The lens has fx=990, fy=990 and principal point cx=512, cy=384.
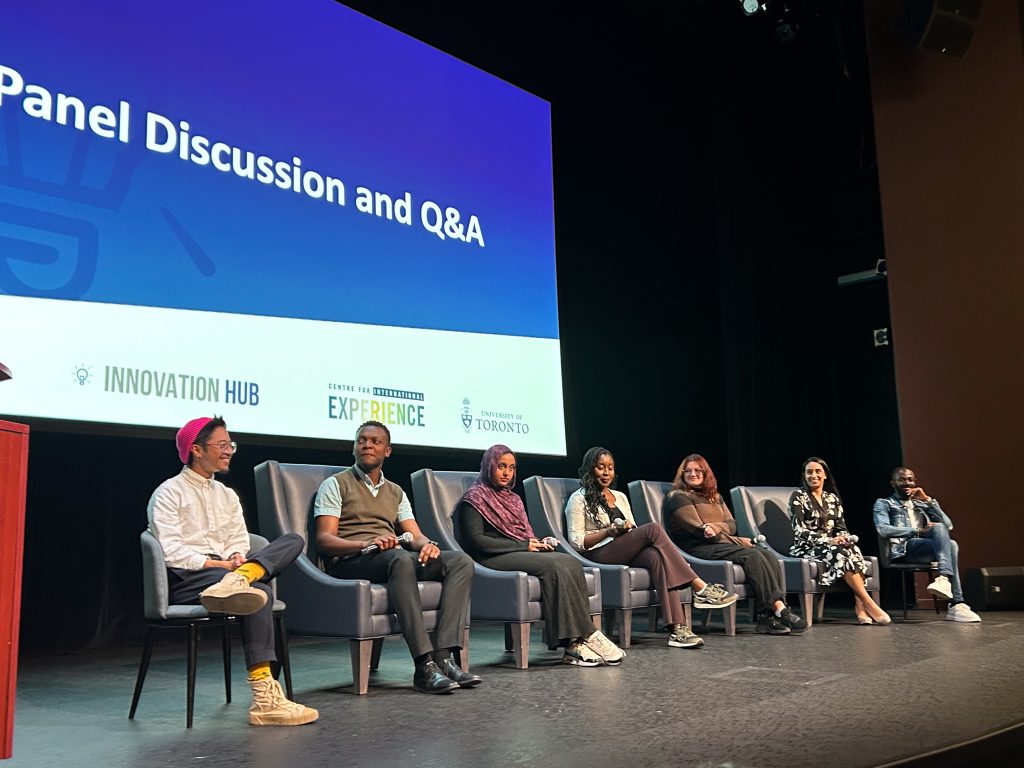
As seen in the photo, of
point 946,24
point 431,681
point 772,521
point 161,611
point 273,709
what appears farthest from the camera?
point 946,24

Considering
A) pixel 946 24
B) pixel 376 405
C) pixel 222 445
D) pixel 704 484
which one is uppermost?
pixel 946 24

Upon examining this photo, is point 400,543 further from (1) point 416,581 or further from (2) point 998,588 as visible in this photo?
(2) point 998,588

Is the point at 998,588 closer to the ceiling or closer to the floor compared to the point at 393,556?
closer to the floor

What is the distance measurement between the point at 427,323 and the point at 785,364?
339 cm

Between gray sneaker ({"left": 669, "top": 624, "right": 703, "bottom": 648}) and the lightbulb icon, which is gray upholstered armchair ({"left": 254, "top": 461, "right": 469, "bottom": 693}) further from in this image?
gray sneaker ({"left": 669, "top": 624, "right": 703, "bottom": 648})

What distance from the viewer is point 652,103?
23.4 ft

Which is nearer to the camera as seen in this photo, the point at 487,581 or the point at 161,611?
the point at 161,611

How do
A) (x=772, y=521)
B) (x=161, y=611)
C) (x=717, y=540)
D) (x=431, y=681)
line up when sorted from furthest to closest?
(x=772, y=521), (x=717, y=540), (x=431, y=681), (x=161, y=611)

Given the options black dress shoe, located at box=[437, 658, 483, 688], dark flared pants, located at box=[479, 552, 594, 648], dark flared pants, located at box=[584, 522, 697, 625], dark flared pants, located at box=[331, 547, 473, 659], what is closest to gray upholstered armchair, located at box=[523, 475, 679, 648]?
dark flared pants, located at box=[584, 522, 697, 625]

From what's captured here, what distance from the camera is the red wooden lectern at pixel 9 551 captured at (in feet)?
5.35

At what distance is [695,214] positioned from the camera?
7.38 m

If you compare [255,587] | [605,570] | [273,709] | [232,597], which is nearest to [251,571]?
[255,587]

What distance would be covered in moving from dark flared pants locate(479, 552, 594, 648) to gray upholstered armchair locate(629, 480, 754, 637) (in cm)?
107

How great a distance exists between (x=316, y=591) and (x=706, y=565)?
7.12 ft
